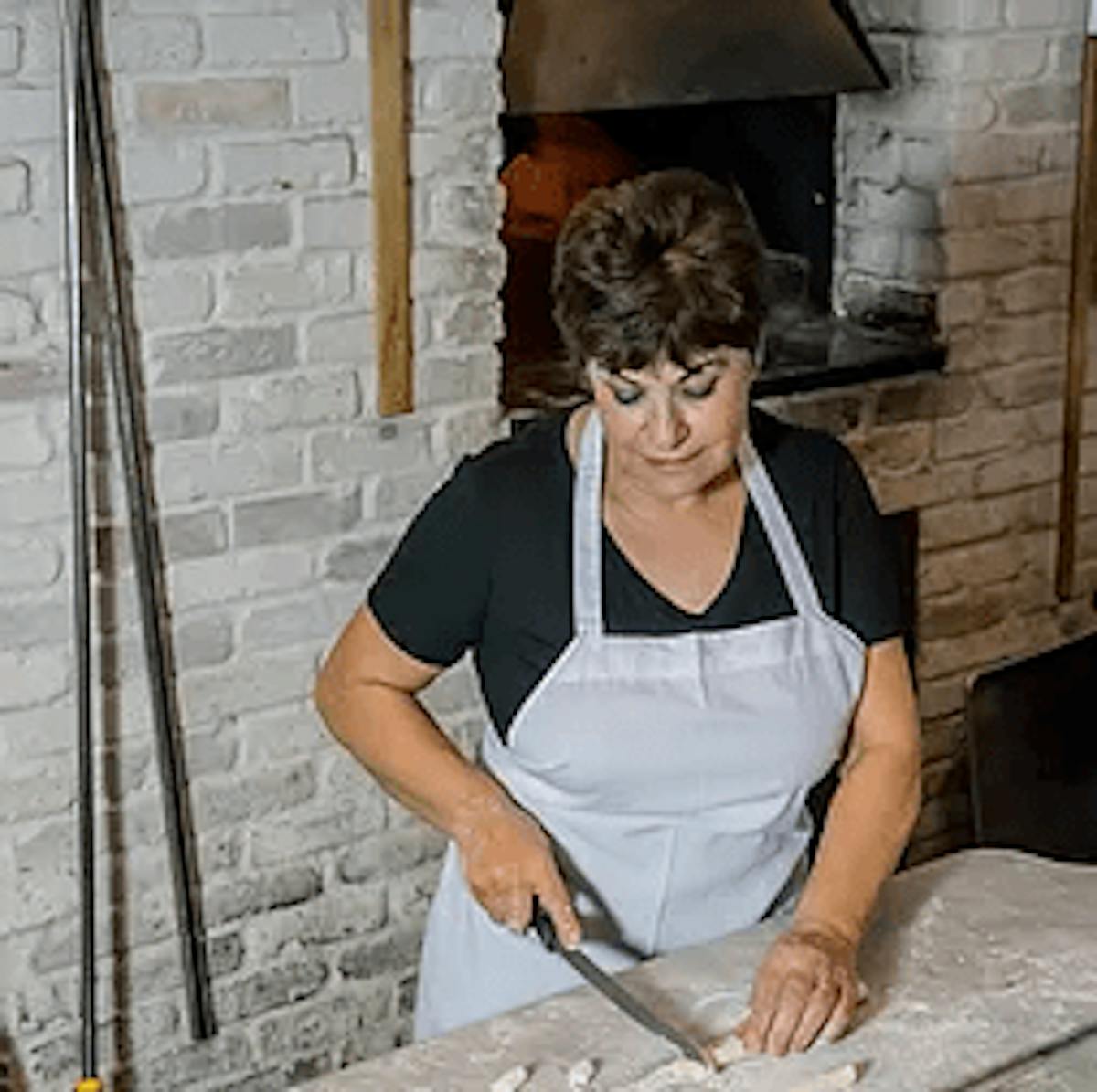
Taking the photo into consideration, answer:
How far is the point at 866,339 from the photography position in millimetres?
3035

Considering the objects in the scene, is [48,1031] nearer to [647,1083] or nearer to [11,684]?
[11,684]

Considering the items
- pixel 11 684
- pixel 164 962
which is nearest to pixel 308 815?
pixel 164 962

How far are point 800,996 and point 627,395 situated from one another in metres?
0.50

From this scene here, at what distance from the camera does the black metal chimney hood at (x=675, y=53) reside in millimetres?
2725

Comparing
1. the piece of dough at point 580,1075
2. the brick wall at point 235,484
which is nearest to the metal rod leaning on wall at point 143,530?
the brick wall at point 235,484

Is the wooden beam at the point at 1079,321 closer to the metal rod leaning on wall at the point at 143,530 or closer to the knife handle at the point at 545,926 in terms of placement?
the metal rod leaning on wall at the point at 143,530

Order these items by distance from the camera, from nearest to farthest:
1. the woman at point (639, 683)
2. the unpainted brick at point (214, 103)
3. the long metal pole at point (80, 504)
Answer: the woman at point (639, 683)
the long metal pole at point (80, 504)
the unpainted brick at point (214, 103)

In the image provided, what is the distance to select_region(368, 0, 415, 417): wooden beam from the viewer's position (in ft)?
7.93

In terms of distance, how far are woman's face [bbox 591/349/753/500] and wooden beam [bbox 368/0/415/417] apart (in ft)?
2.54

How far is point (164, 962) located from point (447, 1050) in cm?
101

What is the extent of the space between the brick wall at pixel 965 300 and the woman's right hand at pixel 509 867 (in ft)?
3.89

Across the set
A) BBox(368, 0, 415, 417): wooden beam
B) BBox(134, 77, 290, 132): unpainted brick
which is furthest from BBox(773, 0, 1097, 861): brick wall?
BBox(134, 77, 290, 132): unpainted brick

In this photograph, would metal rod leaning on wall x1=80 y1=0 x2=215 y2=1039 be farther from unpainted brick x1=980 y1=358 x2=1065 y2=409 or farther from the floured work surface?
unpainted brick x1=980 y1=358 x2=1065 y2=409

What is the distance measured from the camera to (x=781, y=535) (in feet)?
6.24
